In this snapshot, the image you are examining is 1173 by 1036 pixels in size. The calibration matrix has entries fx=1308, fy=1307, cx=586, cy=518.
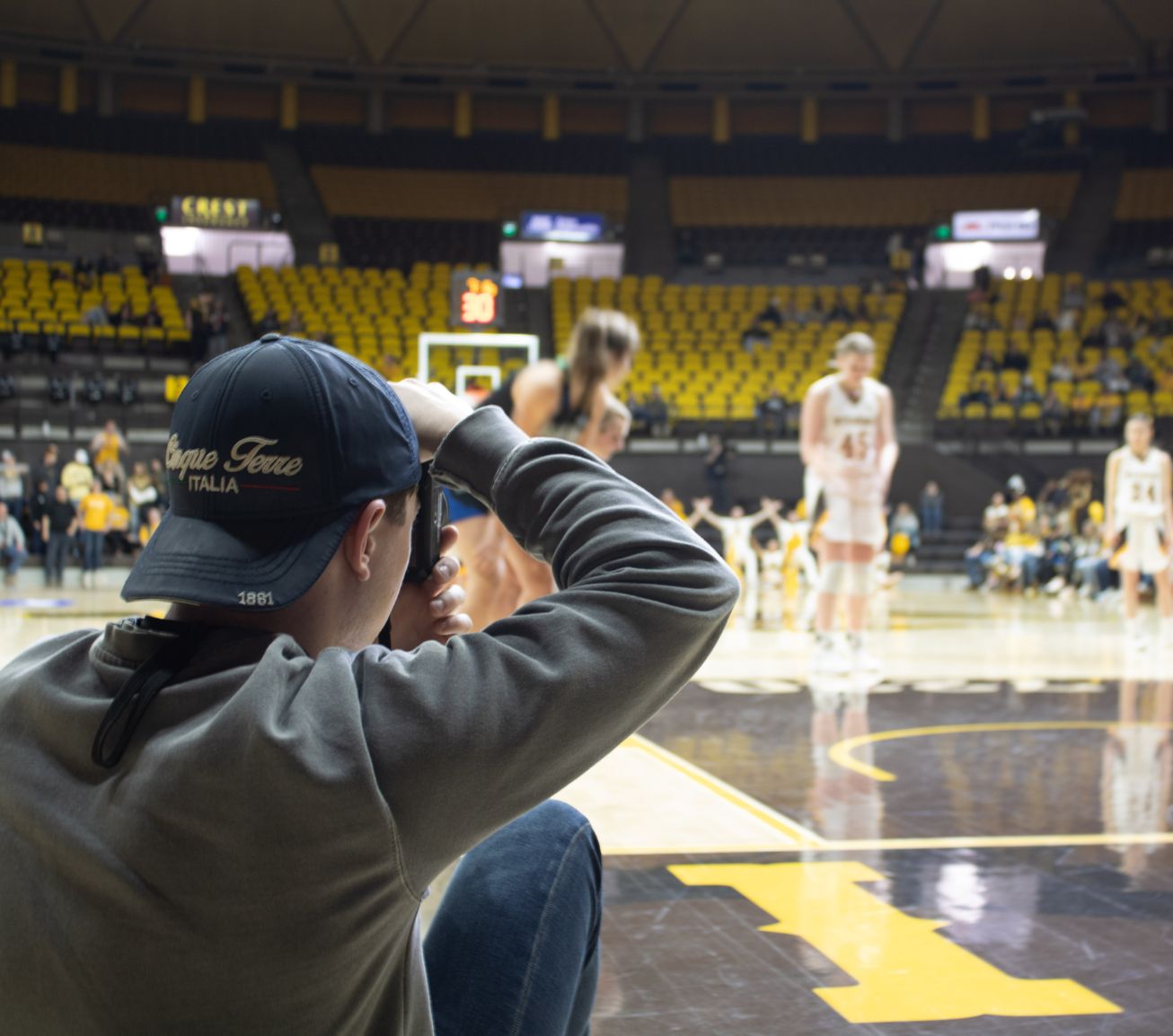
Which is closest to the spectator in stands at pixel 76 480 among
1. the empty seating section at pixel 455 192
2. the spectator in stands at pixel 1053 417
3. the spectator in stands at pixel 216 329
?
the spectator in stands at pixel 216 329

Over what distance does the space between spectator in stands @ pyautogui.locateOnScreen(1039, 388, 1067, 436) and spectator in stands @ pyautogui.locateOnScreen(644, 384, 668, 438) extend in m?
6.27

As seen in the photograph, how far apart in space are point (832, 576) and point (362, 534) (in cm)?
717

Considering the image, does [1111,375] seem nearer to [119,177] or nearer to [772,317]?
[772,317]

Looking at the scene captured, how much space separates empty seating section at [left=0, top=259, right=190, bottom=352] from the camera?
2261cm

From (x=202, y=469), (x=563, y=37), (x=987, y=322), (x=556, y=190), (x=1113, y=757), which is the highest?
(x=563, y=37)

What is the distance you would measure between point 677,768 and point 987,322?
903 inches

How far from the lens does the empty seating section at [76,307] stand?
22609 millimetres

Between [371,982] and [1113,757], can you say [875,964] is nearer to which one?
[371,982]

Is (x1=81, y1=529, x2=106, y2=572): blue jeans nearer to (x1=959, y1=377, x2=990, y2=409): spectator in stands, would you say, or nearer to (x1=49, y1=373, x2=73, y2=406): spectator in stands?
(x1=49, y1=373, x2=73, y2=406): spectator in stands

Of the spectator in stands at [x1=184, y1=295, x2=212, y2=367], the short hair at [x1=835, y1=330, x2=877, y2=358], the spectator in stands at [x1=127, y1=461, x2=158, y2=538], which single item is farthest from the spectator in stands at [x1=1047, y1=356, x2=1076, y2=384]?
the short hair at [x1=835, y1=330, x2=877, y2=358]

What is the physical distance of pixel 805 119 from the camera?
30.7 meters

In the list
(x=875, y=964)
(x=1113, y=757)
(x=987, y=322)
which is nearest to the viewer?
(x=875, y=964)

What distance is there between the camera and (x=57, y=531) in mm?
16266

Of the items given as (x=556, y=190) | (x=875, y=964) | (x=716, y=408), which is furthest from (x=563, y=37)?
(x=875, y=964)
